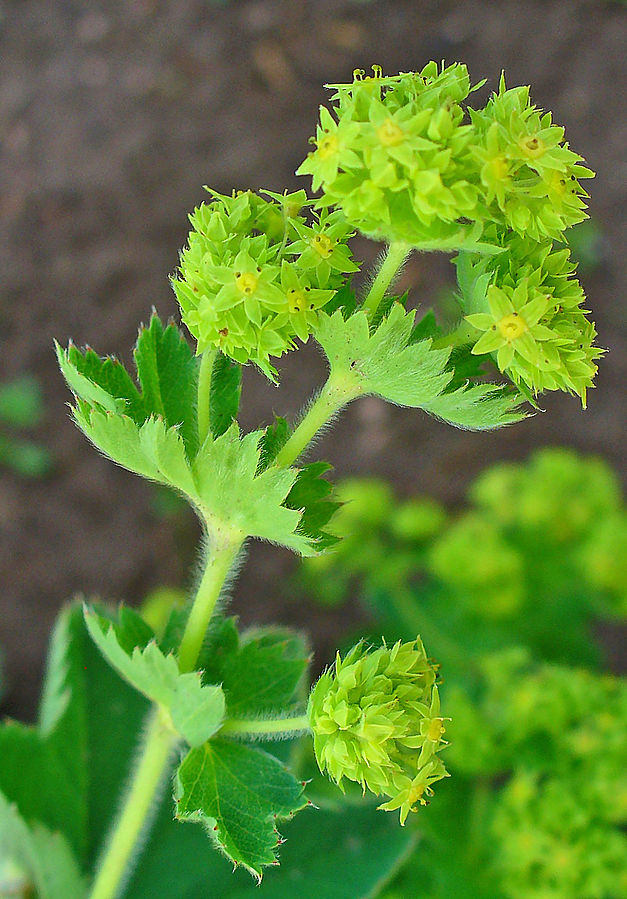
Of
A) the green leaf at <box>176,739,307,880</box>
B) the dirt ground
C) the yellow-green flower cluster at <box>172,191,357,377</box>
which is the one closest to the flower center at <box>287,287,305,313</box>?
the yellow-green flower cluster at <box>172,191,357,377</box>

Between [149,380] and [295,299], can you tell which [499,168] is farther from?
[149,380]

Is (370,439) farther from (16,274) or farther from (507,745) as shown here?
(507,745)

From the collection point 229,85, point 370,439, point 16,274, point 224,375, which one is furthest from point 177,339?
point 229,85

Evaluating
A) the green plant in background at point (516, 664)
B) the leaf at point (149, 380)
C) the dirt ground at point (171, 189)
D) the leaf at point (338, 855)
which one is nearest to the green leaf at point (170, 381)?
the leaf at point (149, 380)

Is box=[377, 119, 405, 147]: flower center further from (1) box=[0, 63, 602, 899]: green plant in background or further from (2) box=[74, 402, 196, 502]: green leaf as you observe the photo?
(2) box=[74, 402, 196, 502]: green leaf

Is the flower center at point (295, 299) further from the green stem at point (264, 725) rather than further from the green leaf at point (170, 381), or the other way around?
the green stem at point (264, 725)

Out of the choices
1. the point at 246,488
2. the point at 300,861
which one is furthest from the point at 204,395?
the point at 300,861
